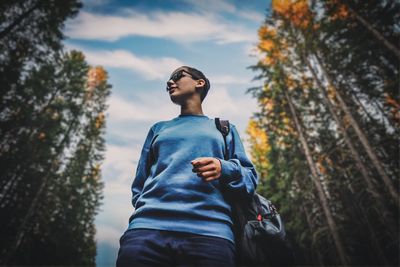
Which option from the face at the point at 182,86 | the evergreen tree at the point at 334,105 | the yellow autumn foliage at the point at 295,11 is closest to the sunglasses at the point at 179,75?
the face at the point at 182,86

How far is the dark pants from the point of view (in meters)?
1.43

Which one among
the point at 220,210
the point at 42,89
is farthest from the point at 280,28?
the point at 220,210

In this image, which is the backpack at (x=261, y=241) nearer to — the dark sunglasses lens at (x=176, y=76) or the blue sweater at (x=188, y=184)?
the blue sweater at (x=188, y=184)

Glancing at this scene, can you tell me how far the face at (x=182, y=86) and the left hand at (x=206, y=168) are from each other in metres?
1.12

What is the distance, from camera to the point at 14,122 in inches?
639

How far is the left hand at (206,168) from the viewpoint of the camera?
1.58m

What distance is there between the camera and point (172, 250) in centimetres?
147

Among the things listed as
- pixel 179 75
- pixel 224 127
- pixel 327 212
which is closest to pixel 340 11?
pixel 327 212

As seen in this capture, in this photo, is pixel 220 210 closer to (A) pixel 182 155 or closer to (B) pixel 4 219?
(A) pixel 182 155

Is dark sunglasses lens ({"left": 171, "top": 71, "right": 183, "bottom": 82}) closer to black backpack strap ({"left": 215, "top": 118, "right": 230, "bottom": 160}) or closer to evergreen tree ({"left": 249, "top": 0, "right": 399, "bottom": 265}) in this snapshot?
black backpack strap ({"left": 215, "top": 118, "right": 230, "bottom": 160})

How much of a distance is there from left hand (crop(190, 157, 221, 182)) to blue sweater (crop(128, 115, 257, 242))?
106 mm

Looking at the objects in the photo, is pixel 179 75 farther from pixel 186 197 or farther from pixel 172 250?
pixel 172 250

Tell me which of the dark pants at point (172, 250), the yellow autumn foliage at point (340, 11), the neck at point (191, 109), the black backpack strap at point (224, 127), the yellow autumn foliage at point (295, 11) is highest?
the yellow autumn foliage at point (295, 11)

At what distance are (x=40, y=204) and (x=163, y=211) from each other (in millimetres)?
20881
